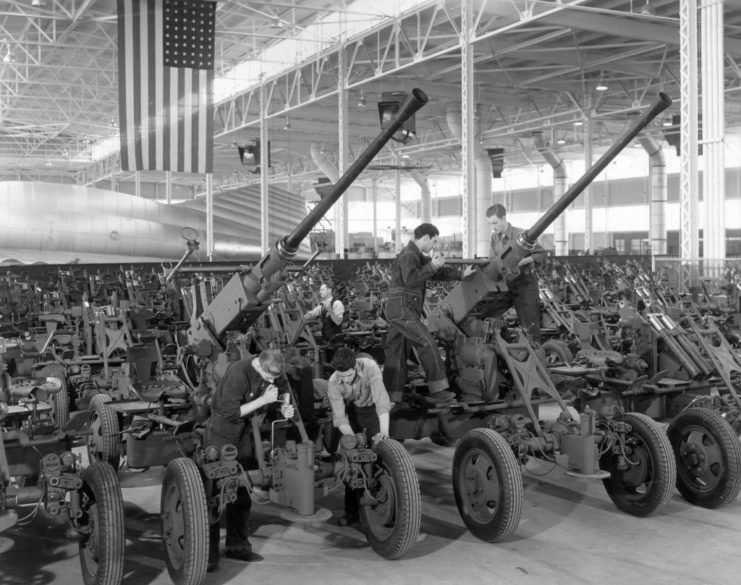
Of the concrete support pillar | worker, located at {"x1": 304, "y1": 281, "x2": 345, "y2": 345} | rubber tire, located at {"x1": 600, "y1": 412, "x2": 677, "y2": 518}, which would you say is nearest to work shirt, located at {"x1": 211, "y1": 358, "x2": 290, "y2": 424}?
rubber tire, located at {"x1": 600, "y1": 412, "x2": 677, "y2": 518}

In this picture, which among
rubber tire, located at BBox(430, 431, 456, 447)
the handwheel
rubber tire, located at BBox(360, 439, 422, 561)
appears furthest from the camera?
the handwheel

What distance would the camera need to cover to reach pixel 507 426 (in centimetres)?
633

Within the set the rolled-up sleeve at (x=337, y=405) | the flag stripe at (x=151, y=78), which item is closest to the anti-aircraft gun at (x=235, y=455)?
the rolled-up sleeve at (x=337, y=405)

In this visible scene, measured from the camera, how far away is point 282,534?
6211 mm

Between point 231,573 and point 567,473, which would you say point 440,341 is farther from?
point 231,573

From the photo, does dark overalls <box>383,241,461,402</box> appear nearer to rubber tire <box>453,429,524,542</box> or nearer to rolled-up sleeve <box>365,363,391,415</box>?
rolled-up sleeve <box>365,363,391,415</box>

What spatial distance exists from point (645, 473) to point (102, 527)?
148 inches

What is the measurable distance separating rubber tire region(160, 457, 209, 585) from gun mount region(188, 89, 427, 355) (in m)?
1.67

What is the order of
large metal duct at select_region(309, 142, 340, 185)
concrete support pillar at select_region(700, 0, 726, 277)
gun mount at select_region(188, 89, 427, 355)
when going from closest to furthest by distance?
gun mount at select_region(188, 89, 427, 355), concrete support pillar at select_region(700, 0, 726, 277), large metal duct at select_region(309, 142, 340, 185)

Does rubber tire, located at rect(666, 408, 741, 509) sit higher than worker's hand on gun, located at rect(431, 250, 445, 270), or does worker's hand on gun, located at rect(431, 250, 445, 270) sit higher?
worker's hand on gun, located at rect(431, 250, 445, 270)

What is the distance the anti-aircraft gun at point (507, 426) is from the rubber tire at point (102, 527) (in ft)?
7.77

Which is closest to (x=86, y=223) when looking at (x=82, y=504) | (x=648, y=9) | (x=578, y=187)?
(x=648, y=9)

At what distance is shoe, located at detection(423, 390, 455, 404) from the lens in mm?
7172

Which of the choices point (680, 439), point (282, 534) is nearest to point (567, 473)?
point (680, 439)
